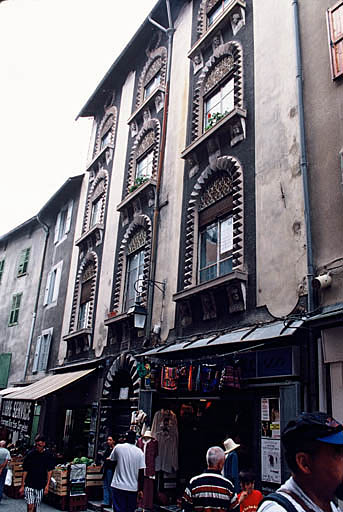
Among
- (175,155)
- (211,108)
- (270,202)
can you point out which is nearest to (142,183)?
(175,155)

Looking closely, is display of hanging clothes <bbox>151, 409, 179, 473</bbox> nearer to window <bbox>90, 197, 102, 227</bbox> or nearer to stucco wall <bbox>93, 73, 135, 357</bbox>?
stucco wall <bbox>93, 73, 135, 357</bbox>

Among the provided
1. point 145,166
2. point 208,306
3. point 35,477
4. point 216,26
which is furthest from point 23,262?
point 35,477

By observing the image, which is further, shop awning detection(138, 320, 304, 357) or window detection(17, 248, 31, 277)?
window detection(17, 248, 31, 277)

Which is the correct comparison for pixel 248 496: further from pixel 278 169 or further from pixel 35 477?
pixel 278 169

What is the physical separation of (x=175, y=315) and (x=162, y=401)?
2.00m

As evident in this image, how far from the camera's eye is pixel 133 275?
531 inches

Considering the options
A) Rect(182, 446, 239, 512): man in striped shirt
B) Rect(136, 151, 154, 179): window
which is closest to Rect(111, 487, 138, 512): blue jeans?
Rect(182, 446, 239, 512): man in striped shirt

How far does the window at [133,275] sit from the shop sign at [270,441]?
6.12m

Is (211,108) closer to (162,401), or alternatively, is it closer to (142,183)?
(142,183)

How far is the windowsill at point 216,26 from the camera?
37.0ft

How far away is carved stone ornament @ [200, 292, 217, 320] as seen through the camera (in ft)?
29.8

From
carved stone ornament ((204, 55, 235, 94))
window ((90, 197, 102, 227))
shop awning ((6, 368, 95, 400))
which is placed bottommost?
shop awning ((6, 368, 95, 400))

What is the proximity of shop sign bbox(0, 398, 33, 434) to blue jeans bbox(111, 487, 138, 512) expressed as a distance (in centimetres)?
980

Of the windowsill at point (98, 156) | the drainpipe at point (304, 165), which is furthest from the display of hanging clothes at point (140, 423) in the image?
the windowsill at point (98, 156)
